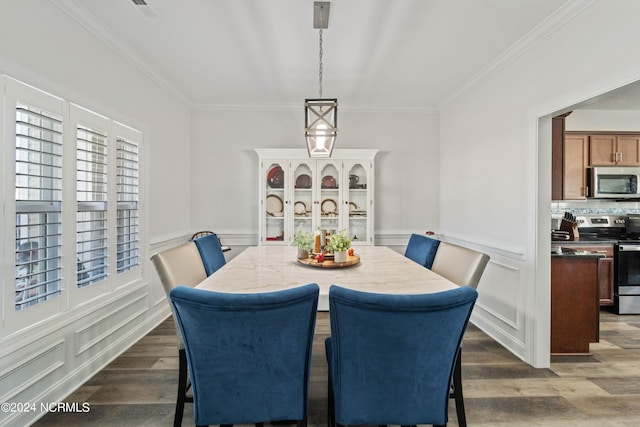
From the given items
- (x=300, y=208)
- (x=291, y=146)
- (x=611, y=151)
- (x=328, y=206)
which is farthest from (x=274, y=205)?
(x=611, y=151)

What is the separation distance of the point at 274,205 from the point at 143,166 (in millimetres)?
1535

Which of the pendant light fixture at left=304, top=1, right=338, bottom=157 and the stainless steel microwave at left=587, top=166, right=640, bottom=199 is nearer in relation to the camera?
the pendant light fixture at left=304, top=1, right=338, bottom=157

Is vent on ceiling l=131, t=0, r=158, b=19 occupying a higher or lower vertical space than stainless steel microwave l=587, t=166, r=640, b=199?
higher

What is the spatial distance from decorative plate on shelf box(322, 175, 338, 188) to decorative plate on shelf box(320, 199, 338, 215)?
186 millimetres

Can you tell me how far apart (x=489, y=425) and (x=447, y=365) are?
935mm

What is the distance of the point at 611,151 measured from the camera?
12.1 feet

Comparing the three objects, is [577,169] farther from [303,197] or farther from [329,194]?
[303,197]

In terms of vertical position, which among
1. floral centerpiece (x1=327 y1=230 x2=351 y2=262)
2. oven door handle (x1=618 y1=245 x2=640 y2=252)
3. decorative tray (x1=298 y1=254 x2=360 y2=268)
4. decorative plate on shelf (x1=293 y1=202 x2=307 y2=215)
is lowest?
oven door handle (x1=618 y1=245 x2=640 y2=252)

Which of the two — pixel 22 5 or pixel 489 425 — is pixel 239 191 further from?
pixel 489 425

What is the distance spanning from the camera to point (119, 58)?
251 cm

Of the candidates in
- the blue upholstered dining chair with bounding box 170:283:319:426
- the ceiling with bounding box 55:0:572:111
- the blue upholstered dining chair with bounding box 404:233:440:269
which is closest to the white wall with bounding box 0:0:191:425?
the ceiling with bounding box 55:0:572:111

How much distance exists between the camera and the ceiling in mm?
2012

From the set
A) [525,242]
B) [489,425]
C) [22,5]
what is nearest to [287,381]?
[489,425]

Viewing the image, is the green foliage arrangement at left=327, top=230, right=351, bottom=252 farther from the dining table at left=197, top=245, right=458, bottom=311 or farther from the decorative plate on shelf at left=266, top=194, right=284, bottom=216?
the decorative plate on shelf at left=266, top=194, right=284, bottom=216
